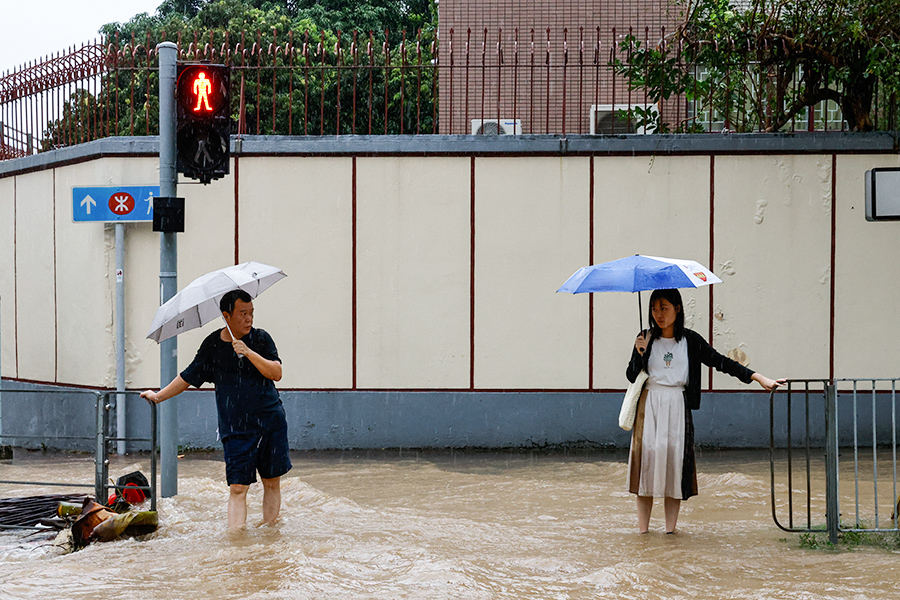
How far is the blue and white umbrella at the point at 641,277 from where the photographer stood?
20.7 feet

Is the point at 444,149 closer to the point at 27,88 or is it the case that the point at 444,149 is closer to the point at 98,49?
the point at 98,49

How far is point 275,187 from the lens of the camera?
1108cm

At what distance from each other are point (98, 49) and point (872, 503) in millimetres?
9932

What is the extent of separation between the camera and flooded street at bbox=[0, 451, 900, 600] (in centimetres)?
550

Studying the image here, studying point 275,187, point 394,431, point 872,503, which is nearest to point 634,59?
point 275,187

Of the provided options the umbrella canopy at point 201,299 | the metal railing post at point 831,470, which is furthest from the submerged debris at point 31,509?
the metal railing post at point 831,470

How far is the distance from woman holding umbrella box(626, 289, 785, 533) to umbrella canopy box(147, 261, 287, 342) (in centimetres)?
269

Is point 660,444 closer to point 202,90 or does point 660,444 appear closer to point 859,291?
point 202,90

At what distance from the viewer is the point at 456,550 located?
21.3 ft

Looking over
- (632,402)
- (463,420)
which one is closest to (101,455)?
(632,402)

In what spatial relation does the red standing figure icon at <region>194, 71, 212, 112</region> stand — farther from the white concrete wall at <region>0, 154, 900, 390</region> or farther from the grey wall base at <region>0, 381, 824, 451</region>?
the grey wall base at <region>0, 381, 824, 451</region>

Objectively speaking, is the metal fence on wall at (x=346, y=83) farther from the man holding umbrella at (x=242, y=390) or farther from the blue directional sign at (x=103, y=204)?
the man holding umbrella at (x=242, y=390)

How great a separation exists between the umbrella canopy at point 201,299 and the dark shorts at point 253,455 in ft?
2.83

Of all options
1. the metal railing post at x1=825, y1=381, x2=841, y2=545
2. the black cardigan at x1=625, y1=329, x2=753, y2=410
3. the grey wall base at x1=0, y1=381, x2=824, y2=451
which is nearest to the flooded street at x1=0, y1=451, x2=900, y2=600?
the metal railing post at x1=825, y1=381, x2=841, y2=545
